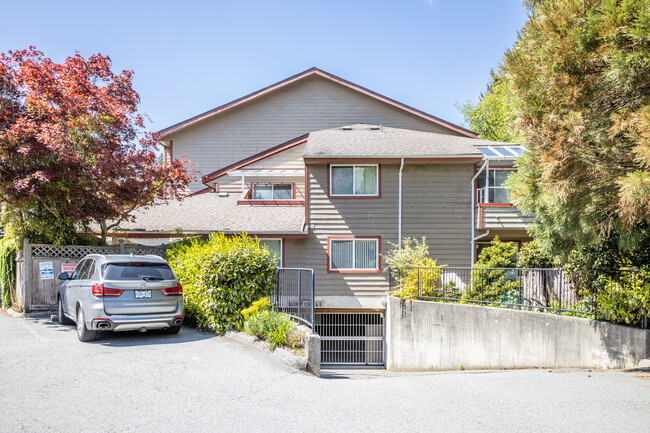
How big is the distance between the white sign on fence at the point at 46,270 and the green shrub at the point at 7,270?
50.7 inches

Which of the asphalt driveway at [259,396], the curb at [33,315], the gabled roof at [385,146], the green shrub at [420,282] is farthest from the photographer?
the gabled roof at [385,146]

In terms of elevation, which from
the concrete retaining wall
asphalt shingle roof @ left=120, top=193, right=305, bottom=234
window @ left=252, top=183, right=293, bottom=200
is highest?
window @ left=252, top=183, right=293, bottom=200

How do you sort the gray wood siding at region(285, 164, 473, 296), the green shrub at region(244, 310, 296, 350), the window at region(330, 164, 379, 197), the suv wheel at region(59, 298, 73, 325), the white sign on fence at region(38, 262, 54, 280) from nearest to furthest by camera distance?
the green shrub at region(244, 310, 296, 350) < the suv wheel at region(59, 298, 73, 325) < the white sign on fence at region(38, 262, 54, 280) < the gray wood siding at region(285, 164, 473, 296) < the window at region(330, 164, 379, 197)

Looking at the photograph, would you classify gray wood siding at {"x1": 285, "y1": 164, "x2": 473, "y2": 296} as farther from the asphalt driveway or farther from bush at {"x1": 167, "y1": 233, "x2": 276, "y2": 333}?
the asphalt driveway

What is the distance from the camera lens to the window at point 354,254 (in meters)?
18.0

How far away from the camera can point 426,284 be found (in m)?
15.0

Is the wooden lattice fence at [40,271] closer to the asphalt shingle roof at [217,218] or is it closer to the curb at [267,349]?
the asphalt shingle roof at [217,218]

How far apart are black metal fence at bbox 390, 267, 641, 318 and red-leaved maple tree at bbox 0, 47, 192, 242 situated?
8766 mm

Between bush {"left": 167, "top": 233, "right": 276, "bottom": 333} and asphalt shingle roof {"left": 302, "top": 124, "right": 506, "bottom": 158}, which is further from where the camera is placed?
asphalt shingle roof {"left": 302, "top": 124, "right": 506, "bottom": 158}

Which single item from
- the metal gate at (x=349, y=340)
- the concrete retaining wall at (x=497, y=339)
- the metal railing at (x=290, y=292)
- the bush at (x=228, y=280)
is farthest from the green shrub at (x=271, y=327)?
the metal gate at (x=349, y=340)

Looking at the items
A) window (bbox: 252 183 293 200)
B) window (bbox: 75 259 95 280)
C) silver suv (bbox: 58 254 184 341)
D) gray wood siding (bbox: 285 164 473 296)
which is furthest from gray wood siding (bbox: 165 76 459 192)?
silver suv (bbox: 58 254 184 341)

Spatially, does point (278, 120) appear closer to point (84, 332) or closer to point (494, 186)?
point (494, 186)

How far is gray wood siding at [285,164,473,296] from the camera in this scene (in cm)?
1794

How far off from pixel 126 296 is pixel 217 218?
947cm
